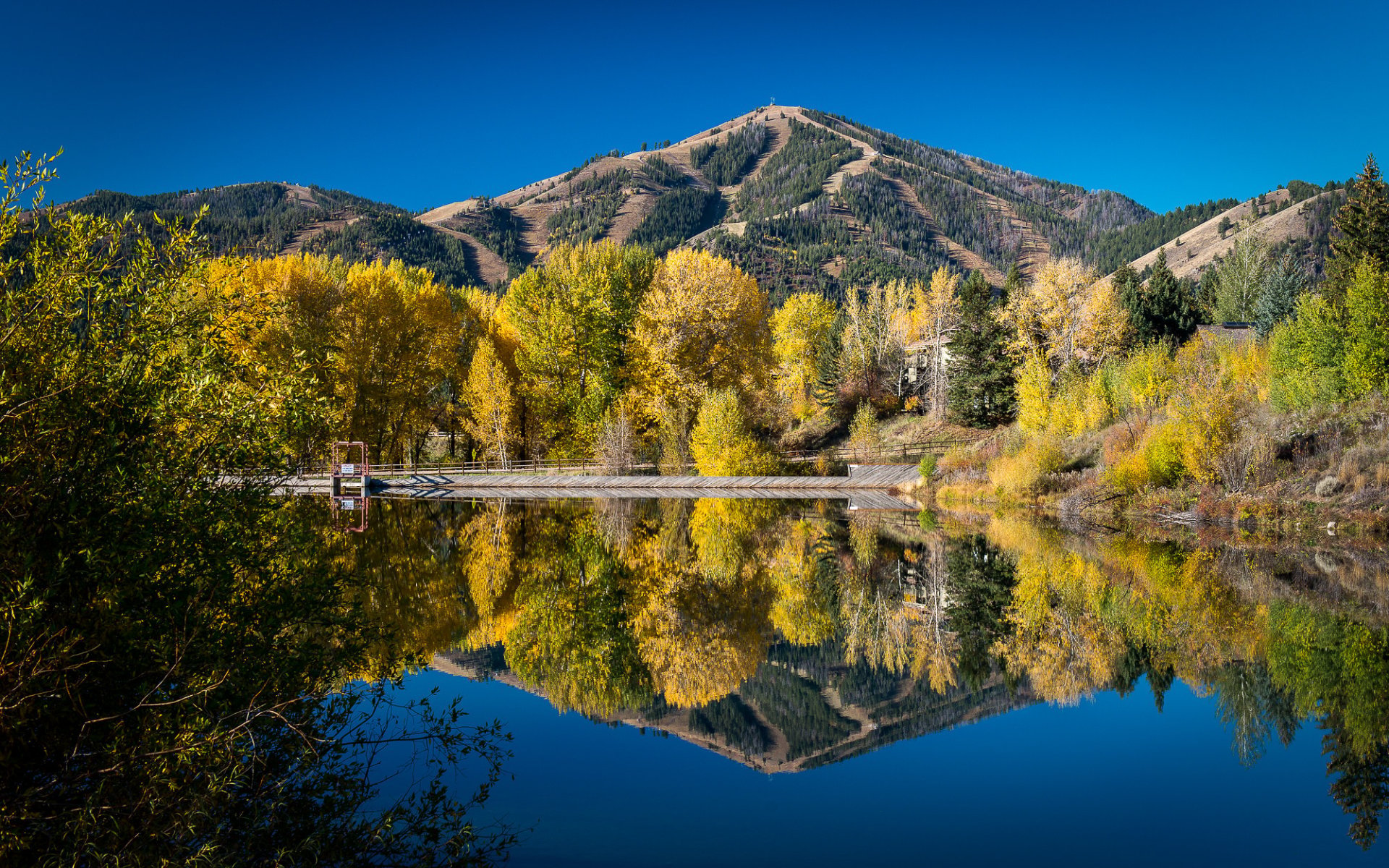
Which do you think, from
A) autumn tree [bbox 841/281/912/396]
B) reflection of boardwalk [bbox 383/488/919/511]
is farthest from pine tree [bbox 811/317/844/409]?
reflection of boardwalk [bbox 383/488/919/511]

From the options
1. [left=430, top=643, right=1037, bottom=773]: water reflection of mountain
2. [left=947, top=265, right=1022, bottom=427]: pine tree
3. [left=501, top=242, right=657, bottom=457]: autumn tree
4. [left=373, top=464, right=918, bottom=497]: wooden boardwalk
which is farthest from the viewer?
[left=947, top=265, right=1022, bottom=427]: pine tree

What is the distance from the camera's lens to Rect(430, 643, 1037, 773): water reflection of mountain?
8570mm

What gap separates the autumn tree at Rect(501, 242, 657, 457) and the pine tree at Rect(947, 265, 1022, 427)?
60.2ft

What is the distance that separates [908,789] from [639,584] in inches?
349

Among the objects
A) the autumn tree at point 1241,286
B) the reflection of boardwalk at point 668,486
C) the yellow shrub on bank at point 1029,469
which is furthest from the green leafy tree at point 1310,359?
the autumn tree at point 1241,286

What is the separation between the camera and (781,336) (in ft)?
210

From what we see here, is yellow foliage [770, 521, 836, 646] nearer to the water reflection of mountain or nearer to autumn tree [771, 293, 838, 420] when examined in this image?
the water reflection of mountain

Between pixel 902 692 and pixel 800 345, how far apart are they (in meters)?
53.0

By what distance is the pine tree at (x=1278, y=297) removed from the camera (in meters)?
44.7

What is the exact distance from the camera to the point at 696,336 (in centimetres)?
4250

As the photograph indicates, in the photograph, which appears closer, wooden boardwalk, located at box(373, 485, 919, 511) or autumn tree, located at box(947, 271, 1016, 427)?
wooden boardwalk, located at box(373, 485, 919, 511)

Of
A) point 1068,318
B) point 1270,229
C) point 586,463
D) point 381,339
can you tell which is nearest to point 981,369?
point 1068,318

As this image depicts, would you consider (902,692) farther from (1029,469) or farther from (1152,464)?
(1029,469)

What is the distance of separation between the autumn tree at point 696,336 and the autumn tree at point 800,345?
14.9m
